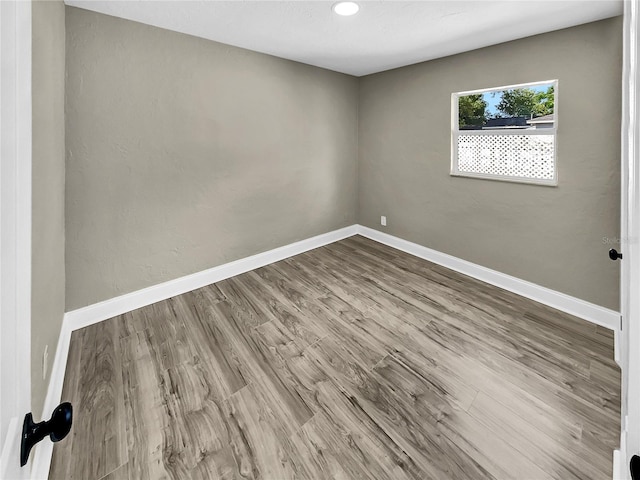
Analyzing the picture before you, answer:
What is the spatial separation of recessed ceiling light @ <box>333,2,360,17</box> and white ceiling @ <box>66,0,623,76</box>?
0.05 meters

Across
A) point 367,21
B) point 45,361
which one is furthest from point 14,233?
point 367,21

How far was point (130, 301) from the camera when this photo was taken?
8.96 feet

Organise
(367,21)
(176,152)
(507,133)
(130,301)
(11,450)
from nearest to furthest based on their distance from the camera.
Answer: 1. (11,450)
2. (367,21)
3. (130,301)
4. (176,152)
5. (507,133)

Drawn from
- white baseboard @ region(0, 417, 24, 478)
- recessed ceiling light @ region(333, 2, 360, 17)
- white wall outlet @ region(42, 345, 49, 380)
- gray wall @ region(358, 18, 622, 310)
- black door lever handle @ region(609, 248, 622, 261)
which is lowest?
white wall outlet @ region(42, 345, 49, 380)

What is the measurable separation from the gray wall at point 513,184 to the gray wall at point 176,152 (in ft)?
3.15

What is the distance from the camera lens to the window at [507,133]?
272 cm

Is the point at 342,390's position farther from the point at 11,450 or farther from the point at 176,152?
the point at 176,152

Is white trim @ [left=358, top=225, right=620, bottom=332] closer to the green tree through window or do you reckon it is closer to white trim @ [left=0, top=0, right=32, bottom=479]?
the green tree through window

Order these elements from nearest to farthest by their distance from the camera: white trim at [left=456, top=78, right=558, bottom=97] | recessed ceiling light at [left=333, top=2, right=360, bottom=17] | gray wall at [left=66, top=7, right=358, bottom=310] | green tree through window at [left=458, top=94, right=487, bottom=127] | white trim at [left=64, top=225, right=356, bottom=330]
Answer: recessed ceiling light at [left=333, top=2, right=360, bottom=17] < gray wall at [left=66, top=7, right=358, bottom=310] < white trim at [left=64, top=225, right=356, bottom=330] < white trim at [left=456, top=78, right=558, bottom=97] < green tree through window at [left=458, top=94, right=487, bottom=127]

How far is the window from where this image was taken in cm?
272

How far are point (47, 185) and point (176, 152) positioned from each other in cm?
126

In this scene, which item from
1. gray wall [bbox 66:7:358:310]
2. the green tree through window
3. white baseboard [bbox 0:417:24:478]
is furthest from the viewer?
Result: the green tree through window

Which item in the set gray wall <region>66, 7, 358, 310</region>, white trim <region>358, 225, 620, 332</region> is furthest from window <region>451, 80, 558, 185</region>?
gray wall <region>66, 7, 358, 310</region>

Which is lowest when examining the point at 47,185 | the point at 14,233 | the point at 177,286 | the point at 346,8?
the point at 177,286
